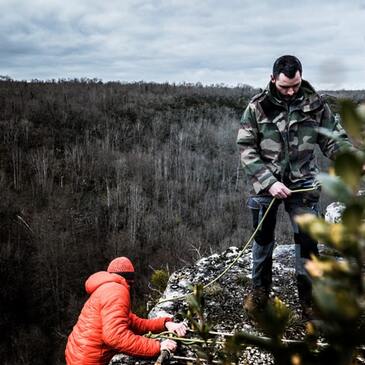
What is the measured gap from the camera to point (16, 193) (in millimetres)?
10078

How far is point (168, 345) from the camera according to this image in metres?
2.80

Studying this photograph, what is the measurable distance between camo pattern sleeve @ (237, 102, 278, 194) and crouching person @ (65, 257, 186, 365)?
1187mm

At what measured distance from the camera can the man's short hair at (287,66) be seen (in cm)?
291

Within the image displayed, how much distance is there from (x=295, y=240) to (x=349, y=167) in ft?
9.31

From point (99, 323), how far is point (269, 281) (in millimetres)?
1498

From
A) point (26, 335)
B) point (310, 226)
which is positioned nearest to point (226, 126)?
point (26, 335)

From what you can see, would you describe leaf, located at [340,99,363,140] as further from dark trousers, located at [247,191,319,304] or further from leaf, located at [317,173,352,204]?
dark trousers, located at [247,191,319,304]

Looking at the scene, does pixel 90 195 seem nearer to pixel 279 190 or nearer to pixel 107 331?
pixel 107 331

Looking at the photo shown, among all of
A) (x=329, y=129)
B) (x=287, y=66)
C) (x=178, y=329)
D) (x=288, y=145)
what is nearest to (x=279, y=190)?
(x=288, y=145)

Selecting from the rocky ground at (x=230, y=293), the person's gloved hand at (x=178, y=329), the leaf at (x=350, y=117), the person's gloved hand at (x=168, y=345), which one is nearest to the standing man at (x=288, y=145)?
the rocky ground at (x=230, y=293)

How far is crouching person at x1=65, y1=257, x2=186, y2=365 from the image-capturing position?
2736mm

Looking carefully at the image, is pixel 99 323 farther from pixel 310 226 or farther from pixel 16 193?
pixel 16 193

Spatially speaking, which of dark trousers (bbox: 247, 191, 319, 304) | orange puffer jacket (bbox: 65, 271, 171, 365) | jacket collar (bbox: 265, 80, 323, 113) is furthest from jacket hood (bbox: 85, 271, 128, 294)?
jacket collar (bbox: 265, 80, 323, 113)

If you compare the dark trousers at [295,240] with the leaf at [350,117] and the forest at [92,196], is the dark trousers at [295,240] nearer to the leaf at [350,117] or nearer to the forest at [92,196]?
the forest at [92,196]
